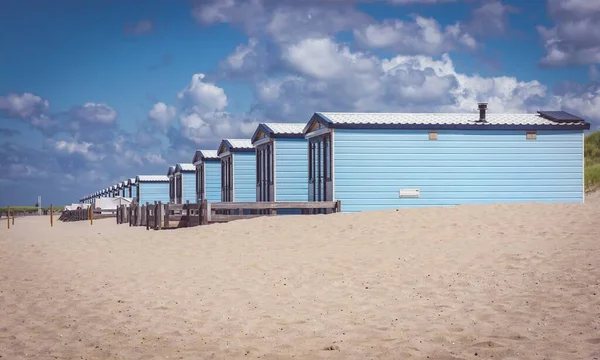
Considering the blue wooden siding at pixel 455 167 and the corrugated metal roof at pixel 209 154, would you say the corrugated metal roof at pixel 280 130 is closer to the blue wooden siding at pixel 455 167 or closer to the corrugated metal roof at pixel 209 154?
the blue wooden siding at pixel 455 167

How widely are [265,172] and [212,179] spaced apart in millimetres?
9579

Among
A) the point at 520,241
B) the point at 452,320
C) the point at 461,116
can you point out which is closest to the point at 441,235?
the point at 520,241

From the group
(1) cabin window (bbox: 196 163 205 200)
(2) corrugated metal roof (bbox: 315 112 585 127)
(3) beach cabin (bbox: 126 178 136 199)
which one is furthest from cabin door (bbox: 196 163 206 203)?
(3) beach cabin (bbox: 126 178 136 199)

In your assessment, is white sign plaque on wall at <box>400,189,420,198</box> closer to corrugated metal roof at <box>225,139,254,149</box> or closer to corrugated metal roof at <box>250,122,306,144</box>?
corrugated metal roof at <box>250,122,306,144</box>

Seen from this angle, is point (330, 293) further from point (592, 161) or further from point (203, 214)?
Answer: point (592, 161)

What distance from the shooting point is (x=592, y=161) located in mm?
53312

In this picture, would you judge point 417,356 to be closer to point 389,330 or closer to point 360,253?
point 389,330

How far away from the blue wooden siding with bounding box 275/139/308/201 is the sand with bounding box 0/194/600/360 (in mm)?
10628

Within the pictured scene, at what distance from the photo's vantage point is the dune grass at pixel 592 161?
43.7 meters

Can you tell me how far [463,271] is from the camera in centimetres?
1280

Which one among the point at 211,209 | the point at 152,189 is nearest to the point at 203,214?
the point at 211,209

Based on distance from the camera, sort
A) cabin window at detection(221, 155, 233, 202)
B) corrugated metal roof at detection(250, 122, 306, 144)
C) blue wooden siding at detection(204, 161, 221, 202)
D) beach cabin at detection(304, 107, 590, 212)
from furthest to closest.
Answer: blue wooden siding at detection(204, 161, 221, 202), cabin window at detection(221, 155, 233, 202), corrugated metal roof at detection(250, 122, 306, 144), beach cabin at detection(304, 107, 590, 212)

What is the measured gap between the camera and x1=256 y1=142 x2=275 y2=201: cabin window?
103ft

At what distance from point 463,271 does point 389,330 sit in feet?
12.9
